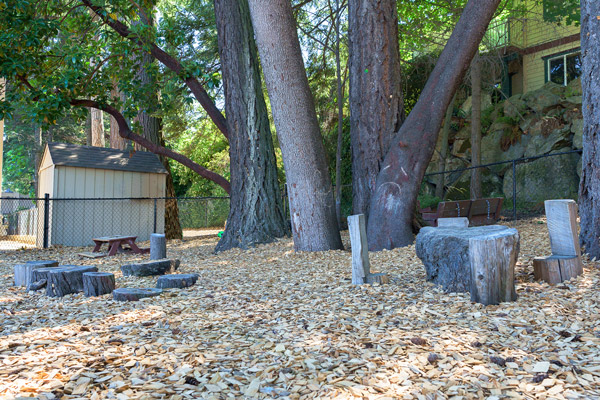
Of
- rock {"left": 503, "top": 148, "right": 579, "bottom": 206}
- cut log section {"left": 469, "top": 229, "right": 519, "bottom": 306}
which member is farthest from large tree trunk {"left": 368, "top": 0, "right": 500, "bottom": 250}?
rock {"left": 503, "top": 148, "right": 579, "bottom": 206}

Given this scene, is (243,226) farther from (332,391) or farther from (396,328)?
(332,391)

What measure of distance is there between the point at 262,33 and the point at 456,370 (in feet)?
18.6

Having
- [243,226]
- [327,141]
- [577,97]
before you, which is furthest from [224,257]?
[577,97]

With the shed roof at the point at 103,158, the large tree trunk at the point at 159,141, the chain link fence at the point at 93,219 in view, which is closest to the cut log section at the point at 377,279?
the chain link fence at the point at 93,219

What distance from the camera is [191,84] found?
9492 mm

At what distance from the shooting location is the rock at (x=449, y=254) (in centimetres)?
398

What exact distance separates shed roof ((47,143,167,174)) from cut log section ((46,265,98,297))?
7202 millimetres

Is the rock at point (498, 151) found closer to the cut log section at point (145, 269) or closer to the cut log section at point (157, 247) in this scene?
the cut log section at point (157, 247)

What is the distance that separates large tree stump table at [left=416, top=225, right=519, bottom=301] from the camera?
11.8ft

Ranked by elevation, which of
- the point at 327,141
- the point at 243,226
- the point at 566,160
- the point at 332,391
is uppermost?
the point at 327,141

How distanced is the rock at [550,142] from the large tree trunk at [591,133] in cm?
1013

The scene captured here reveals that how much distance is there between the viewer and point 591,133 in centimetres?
472

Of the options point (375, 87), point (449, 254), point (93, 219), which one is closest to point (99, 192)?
point (93, 219)

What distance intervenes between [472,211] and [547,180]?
6220 mm
